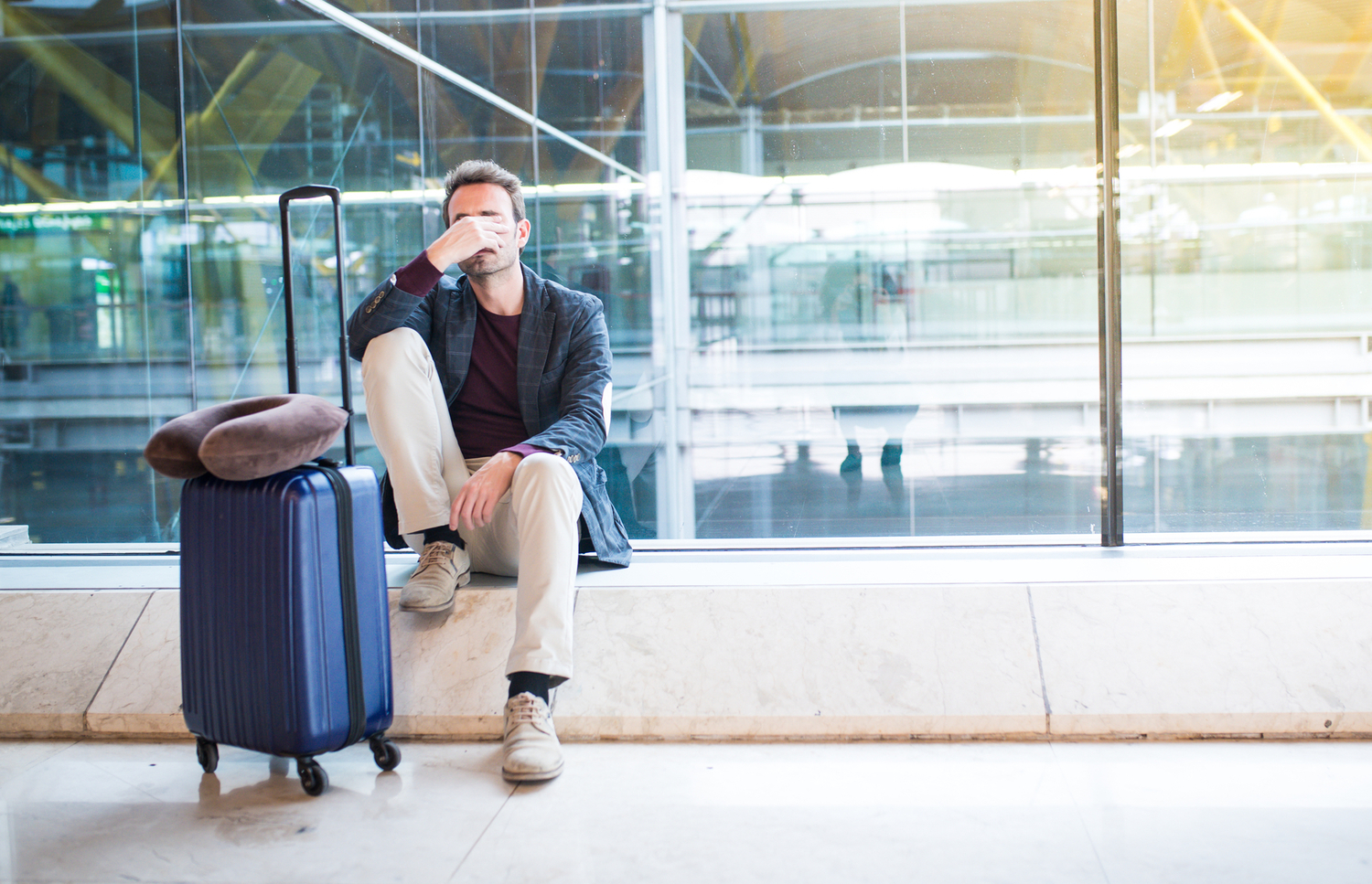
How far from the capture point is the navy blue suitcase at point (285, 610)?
4.78 ft

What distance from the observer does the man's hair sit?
196cm

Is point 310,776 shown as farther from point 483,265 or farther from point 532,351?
point 483,265

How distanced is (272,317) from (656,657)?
11.3ft

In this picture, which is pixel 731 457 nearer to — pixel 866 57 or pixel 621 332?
pixel 621 332

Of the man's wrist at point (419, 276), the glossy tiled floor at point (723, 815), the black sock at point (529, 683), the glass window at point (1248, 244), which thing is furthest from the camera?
the glass window at point (1248, 244)

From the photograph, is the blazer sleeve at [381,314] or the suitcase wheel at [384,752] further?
the blazer sleeve at [381,314]

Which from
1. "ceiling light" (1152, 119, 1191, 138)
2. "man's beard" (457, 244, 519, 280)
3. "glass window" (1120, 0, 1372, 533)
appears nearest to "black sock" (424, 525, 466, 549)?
"man's beard" (457, 244, 519, 280)

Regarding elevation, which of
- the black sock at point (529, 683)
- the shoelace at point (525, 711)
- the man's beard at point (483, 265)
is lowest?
the shoelace at point (525, 711)

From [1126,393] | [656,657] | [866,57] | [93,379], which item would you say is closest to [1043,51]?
[866,57]

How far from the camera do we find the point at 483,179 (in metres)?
1.97

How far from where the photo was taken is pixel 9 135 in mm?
5484

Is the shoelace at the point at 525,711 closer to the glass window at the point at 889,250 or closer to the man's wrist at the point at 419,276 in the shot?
the man's wrist at the point at 419,276

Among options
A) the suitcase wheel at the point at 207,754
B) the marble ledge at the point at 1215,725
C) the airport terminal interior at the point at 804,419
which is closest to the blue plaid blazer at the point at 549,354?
the airport terminal interior at the point at 804,419

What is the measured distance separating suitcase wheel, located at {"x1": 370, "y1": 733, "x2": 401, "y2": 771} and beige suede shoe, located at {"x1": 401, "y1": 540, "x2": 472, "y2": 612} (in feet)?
0.94
